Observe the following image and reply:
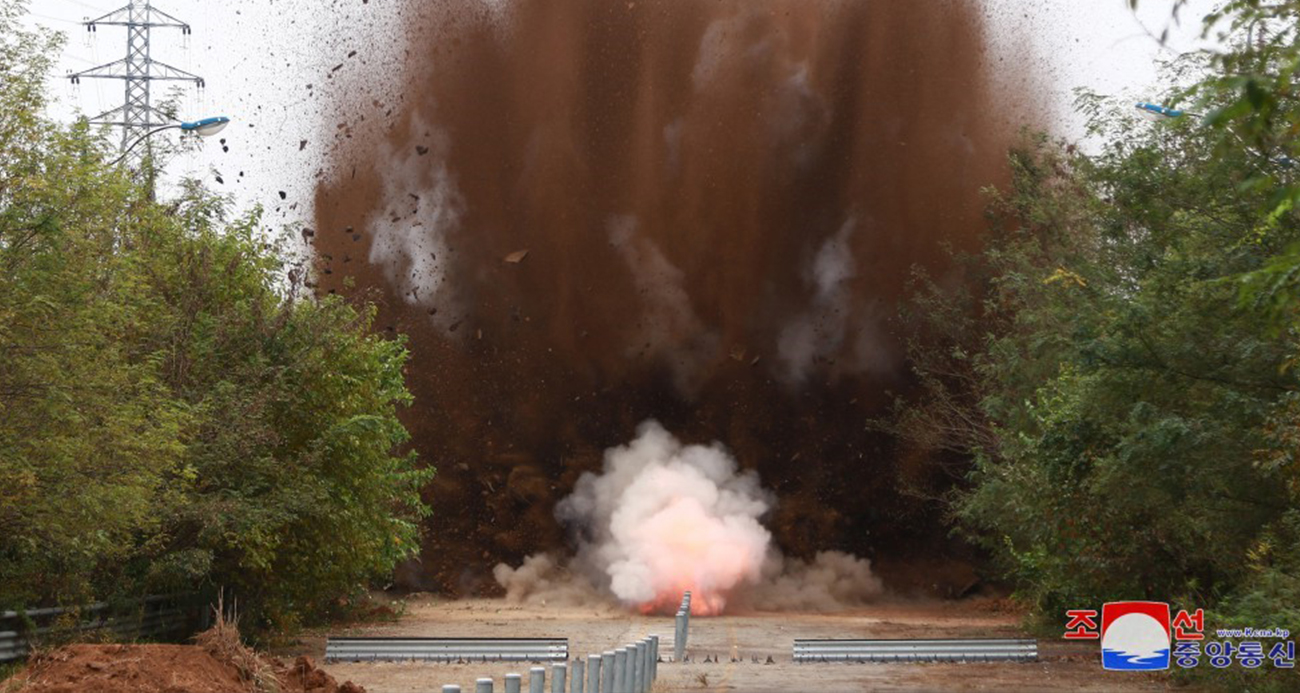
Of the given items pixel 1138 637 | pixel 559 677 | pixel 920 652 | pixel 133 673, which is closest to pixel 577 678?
pixel 559 677

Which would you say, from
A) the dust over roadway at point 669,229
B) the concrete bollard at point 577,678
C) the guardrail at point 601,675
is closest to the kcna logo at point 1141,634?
the guardrail at point 601,675

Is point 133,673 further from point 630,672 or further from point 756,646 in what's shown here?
point 756,646

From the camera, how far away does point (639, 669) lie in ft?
60.4

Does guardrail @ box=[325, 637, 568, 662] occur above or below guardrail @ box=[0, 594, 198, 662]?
below

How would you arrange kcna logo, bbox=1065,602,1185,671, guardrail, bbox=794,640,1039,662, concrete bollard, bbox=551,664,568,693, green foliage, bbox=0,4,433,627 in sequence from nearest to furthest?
concrete bollard, bbox=551,664,568,693, green foliage, bbox=0,4,433,627, kcna logo, bbox=1065,602,1185,671, guardrail, bbox=794,640,1039,662

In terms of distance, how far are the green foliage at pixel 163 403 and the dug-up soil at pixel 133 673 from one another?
4176 millimetres

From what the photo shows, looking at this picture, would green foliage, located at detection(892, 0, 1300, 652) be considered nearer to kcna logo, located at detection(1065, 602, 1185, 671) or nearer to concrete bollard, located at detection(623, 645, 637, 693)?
kcna logo, located at detection(1065, 602, 1185, 671)

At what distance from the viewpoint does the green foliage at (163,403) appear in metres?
21.4

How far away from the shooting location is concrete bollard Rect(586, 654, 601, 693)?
15.1 m

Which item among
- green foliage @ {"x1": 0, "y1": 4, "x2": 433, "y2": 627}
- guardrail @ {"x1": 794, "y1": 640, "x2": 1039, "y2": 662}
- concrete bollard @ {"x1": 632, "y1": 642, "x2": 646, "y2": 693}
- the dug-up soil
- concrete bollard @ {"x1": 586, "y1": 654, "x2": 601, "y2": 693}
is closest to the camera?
concrete bollard @ {"x1": 586, "y1": 654, "x2": 601, "y2": 693}

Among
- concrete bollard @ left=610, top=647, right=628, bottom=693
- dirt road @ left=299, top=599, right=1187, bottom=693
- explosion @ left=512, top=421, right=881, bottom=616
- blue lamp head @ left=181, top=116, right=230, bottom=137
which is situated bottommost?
dirt road @ left=299, top=599, right=1187, bottom=693

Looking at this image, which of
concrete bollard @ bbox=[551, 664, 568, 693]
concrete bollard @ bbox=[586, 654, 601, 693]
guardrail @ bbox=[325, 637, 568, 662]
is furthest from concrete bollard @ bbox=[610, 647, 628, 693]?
guardrail @ bbox=[325, 637, 568, 662]

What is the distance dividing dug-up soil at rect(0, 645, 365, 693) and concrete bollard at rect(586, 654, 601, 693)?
4408mm

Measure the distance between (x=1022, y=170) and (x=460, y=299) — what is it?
18439mm
